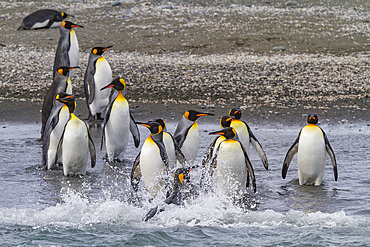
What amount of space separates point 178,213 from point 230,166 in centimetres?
97

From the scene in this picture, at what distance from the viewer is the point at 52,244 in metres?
4.52

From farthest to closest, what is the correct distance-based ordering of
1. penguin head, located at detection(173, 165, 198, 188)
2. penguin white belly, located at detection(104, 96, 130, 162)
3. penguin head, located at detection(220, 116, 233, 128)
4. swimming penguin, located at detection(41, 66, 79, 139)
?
swimming penguin, located at detection(41, 66, 79, 139) → penguin white belly, located at detection(104, 96, 130, 162) → penguin head, located at detection(220, 116, 233, 128) → penguin head, located at detection(173, 165, 198, 188)

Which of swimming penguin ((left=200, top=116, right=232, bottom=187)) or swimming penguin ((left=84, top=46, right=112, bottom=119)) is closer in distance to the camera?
swimming penguin ((left=200, top=116, right=232, bottom=187))

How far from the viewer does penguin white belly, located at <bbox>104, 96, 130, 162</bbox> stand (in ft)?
23.9

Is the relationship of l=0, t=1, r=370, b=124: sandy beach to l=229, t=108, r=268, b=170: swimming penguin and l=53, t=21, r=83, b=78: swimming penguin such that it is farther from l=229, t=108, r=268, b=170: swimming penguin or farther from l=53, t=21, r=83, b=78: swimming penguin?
l=229, t=108, r=268, b=170: swimming penguin

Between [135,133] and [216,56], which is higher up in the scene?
[216,56]

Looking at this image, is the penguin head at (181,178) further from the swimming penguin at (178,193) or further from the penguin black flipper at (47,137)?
the penguin black flipper at (47,137)

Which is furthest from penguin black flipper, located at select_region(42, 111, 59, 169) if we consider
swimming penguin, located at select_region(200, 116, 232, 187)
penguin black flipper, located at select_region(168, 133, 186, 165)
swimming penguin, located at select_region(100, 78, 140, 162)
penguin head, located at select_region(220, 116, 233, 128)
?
penguin head, located at select_region(220, 116, 233, 128)

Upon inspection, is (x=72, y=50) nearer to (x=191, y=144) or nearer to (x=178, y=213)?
(x=191, y=144)

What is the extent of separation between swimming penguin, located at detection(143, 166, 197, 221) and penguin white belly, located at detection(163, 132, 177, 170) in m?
0.95

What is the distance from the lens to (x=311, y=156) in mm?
6137

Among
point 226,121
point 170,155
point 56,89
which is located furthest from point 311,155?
point 56,89

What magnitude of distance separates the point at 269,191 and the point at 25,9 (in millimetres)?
14283

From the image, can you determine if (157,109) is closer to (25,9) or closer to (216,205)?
(216,205)
